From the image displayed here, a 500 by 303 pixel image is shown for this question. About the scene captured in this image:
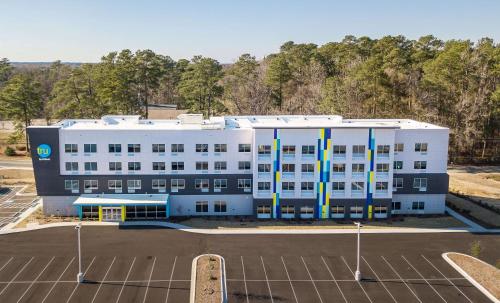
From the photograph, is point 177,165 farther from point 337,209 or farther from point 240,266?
point 337,209

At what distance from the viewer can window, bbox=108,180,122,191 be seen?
67.5 metres

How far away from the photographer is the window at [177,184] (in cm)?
6788

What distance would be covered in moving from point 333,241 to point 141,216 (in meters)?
26.4

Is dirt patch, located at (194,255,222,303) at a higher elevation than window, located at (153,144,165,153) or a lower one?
lower

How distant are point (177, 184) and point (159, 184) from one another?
255 centimetres

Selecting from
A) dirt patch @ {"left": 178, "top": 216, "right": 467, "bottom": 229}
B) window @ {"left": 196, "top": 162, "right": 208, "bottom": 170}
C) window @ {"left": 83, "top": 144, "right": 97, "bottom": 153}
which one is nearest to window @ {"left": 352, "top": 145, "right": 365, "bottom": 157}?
dirt patch @ {"left": 178, "top": 216, "right": 467, "bottom": 229}

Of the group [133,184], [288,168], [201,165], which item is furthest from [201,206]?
[288,168]

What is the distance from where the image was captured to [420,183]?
69188 millimetres

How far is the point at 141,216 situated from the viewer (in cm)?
6575

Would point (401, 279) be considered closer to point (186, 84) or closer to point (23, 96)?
point (186, 84)

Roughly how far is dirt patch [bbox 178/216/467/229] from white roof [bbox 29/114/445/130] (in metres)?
13.1

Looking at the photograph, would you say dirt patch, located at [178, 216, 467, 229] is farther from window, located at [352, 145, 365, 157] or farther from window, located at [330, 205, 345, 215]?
window, located at [352, 145, 365, 157]

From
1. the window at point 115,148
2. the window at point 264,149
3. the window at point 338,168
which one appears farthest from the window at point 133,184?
the window at point 338,168

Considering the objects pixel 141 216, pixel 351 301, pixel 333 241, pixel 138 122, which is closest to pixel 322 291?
pixel 351 301
